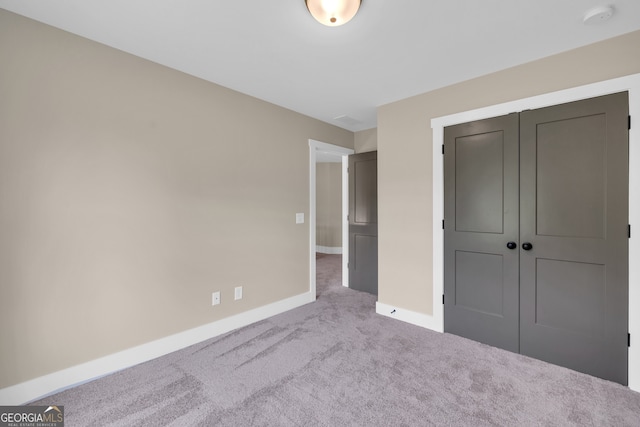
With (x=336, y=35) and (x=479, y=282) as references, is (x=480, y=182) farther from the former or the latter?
(x=336, y=35)

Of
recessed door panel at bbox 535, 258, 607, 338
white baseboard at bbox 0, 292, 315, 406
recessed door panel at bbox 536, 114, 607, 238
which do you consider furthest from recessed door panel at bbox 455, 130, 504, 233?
white baseboard at bbox 0, 292, 315, 406

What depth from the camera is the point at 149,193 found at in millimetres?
2344

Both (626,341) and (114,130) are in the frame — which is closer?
(626,341)

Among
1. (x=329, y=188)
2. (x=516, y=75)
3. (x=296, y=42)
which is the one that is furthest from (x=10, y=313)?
(x=329, y=188)

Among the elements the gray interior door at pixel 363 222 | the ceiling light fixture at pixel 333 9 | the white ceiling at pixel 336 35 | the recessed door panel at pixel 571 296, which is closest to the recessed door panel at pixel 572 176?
the recessed door panel at pixel 571 296

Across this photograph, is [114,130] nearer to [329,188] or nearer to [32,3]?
[32,3]

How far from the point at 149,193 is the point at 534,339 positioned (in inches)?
139

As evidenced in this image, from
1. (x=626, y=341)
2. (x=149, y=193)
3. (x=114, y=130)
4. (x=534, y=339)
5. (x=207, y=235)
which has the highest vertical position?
(x=114, y=130)

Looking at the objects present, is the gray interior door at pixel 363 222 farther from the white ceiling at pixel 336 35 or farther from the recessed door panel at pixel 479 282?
the white ceiling at pixel 336 35

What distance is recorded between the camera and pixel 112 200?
7.08ft

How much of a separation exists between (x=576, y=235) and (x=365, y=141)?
2.83 metres

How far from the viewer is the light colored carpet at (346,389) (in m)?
1.70

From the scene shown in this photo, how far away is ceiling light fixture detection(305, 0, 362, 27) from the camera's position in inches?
61.5

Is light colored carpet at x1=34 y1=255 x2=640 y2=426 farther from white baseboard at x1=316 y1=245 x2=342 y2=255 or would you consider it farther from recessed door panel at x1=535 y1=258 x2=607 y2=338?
white baseboard at x1=316 y1=245 x2=342 y2=255
